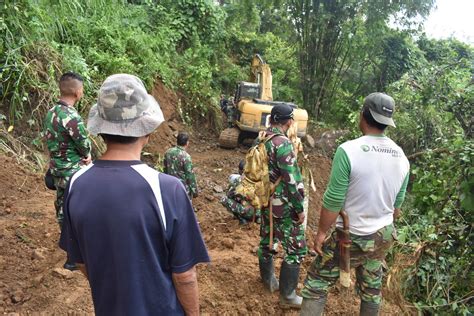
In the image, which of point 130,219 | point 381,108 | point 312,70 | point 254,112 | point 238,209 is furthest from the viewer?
point 312,70

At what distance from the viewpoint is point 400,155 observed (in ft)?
9.10

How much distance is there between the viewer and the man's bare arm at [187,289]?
170 cm

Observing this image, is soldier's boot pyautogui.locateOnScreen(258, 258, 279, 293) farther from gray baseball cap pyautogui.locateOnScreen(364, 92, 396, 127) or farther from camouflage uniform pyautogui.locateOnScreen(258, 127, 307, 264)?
gray baseball cap pyautogui.locateOnScreen(364, 92, 396, 127)

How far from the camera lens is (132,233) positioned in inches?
62.3

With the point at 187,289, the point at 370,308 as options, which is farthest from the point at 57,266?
the point at 370,308

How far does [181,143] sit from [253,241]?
5.84 feet

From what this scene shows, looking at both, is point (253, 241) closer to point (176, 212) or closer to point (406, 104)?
point (176, 212)

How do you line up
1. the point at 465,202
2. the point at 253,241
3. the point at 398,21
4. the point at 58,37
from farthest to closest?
the point at 398,21, the point at 58,37, the point at 253,241, the point at 465,202

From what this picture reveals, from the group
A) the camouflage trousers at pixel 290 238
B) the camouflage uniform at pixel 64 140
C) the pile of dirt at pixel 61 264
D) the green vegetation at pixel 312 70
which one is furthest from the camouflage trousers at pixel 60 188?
the green vegetation at pixel 312 70

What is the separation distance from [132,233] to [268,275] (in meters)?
2.45

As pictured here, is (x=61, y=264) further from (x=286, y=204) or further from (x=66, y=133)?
(x=286, y=204)

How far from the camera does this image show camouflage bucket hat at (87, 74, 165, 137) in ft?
5.29

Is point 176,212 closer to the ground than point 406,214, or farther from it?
farther from it

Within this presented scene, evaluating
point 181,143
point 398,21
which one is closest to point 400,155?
point 181,143
